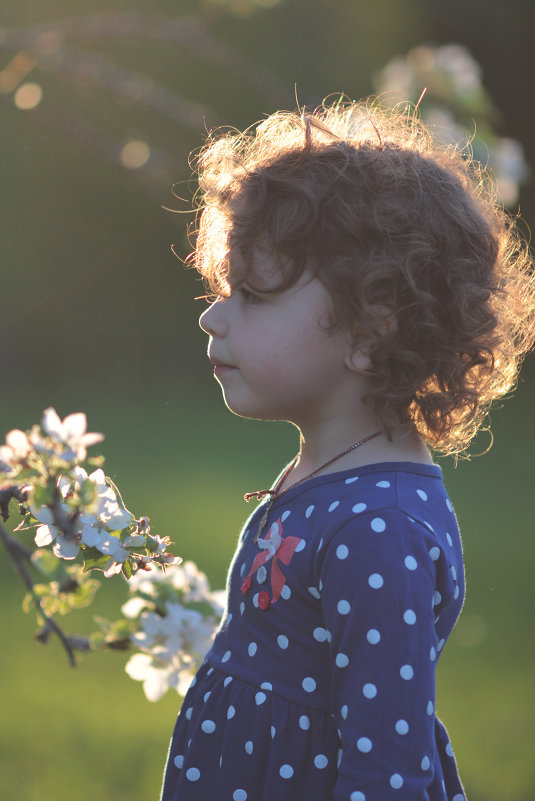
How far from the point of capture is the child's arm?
2.42ft

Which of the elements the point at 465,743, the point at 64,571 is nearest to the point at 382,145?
the point at 64,571

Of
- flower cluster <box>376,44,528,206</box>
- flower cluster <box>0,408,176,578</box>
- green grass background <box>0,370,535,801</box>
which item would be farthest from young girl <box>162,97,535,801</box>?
green grass background <box>0,370,535,801</box>

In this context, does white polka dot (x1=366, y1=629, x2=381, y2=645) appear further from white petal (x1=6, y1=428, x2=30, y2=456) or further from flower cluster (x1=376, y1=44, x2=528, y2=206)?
flower cluster (x1=376, y1=44, x2=528, y2=206)

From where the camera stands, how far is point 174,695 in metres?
2.52

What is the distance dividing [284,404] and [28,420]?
4.78m

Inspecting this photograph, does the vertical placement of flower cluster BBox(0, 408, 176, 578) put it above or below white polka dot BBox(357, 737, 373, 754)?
above

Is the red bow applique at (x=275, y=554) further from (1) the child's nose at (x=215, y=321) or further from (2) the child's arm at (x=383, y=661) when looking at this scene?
(1) the child's nose at (x=215, y=321)

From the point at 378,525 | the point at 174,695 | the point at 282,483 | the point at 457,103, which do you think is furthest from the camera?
the point at 174,695

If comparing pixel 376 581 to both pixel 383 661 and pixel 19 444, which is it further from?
pixel 19 444

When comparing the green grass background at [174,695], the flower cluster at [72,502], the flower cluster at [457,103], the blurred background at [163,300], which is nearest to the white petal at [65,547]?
the flower cluster at [72,502]

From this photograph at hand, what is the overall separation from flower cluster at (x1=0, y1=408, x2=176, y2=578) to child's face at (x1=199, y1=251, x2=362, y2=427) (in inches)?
7.2

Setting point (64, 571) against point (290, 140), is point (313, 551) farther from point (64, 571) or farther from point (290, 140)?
point (290, 140)

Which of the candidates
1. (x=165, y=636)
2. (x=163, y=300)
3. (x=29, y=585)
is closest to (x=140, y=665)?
(x=165, y=636)

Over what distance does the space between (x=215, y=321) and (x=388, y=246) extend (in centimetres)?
20
